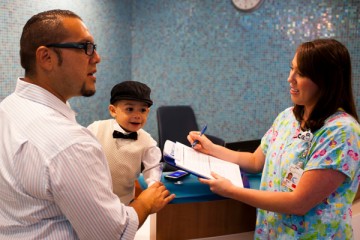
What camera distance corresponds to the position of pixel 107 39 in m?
4.64

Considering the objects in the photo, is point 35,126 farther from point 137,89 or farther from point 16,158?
point 137,89

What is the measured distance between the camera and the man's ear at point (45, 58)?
109cm

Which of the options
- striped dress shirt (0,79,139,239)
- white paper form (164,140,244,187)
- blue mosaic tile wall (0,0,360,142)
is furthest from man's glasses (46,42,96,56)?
blue mosaic tile wall (0,0,360,142)

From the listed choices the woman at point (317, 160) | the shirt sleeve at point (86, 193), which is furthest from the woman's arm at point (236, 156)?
the shirt sleeve at point (86, 193)

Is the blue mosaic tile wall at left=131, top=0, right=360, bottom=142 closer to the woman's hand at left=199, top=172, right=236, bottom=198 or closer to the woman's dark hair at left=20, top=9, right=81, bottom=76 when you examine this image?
the woman's hand at left=199, top=172, right=236, bottom=198

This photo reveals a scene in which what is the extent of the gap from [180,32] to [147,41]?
50cm

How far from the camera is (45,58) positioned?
3.61 feet

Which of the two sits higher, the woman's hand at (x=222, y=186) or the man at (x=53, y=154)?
the man at (x=53, y=154)

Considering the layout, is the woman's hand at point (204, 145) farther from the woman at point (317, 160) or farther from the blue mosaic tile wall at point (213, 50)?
the blue mosaic tile wall at point (213, 50)

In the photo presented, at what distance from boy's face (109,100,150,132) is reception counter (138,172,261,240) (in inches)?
13.6

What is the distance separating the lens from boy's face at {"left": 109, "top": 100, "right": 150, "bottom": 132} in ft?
5.98

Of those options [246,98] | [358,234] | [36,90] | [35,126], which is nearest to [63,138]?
[35,126]

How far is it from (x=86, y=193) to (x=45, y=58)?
425 mm

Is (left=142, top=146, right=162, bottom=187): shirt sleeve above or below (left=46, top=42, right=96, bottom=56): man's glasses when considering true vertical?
below
